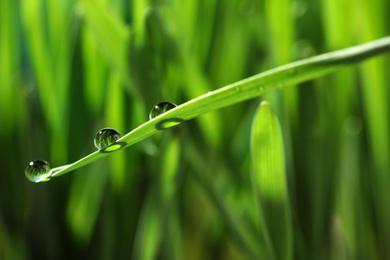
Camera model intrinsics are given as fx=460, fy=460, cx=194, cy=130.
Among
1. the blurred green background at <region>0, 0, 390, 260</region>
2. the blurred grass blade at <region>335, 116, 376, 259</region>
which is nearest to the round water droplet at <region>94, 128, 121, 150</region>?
the blurred green background at <region>0, 0, 390, 260</region>

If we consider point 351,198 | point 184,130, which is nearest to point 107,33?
point 184,130

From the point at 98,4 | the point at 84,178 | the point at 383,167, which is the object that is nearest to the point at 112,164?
the point at 84,178

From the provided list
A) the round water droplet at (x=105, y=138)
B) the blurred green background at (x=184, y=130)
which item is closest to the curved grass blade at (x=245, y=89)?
the round water droplet at (x=105, y=138)

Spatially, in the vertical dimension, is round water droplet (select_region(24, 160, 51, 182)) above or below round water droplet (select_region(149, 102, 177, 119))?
below

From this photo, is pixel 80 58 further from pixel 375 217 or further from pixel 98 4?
pixel 375 217

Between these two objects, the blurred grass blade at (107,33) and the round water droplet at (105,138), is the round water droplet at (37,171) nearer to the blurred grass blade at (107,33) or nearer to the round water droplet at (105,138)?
the round water droplet at (105,138)

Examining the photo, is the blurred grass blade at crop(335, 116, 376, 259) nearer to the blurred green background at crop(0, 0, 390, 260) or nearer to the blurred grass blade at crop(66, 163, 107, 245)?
the blurred green background at crop(0, 0, 390, 260)

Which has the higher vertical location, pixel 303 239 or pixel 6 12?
pixel 6 12
